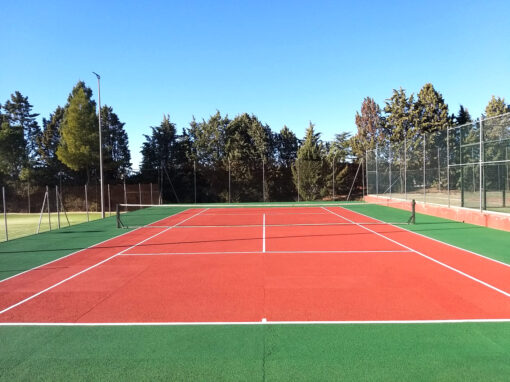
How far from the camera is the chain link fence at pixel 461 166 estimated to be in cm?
1414

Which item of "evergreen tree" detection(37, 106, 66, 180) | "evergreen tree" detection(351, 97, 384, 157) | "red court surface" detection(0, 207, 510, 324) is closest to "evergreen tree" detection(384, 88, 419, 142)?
"evergreen tree" detection(351, 97, 384, 157)

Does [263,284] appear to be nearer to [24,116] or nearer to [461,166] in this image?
[461,166]

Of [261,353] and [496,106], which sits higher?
[496,106]

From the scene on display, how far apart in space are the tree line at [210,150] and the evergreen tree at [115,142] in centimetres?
11

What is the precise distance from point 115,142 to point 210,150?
1225 centimetres

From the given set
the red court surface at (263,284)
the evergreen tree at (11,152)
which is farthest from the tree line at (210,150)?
the red court surface at (263,284)

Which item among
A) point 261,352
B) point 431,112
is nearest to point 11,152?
point 261,352

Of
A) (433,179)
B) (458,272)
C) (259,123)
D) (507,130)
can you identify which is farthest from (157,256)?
A: (259,123)

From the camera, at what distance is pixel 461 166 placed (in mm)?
16016

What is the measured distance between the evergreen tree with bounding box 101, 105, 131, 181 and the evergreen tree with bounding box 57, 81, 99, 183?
423 cm

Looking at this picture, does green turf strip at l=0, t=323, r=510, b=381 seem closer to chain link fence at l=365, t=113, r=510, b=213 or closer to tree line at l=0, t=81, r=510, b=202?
chain link fence at l=365, t=113, r=510, b=213

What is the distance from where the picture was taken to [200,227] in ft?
53.5

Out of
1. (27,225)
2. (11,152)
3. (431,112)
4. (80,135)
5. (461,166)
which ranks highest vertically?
(431,112)

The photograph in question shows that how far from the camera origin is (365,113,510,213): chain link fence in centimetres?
1414
